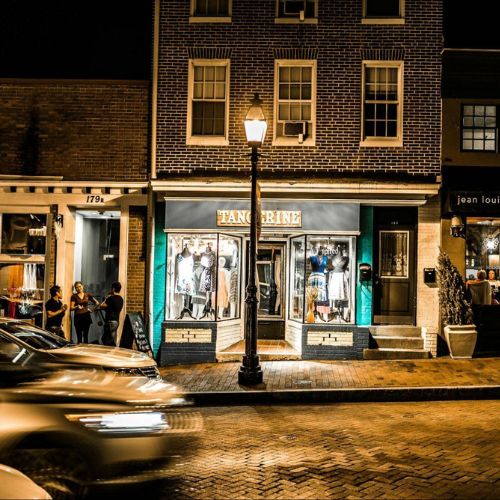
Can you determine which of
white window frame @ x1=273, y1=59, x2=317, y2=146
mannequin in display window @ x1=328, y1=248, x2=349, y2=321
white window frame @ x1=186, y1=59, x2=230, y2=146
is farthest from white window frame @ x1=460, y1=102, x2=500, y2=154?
white window frame @ x1=186, y1=59, x2=230, y2=146

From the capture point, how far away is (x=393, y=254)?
1462 centimetres

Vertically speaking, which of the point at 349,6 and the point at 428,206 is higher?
the point at 349,6

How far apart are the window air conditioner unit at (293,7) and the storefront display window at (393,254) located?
222 inches

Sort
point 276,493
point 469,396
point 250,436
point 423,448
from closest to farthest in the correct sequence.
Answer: point 276,493 < point 423,448 < point 250,436 < point 469,396

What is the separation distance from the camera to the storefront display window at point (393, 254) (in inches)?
575

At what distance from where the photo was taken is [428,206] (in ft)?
46.7

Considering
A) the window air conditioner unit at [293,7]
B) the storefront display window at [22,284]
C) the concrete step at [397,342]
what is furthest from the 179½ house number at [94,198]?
the concrete step at [397,342]

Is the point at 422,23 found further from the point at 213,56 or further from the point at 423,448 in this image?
the point at 423,448

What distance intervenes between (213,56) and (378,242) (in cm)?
595

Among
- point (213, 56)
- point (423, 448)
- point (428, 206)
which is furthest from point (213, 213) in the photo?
point (423, 448)

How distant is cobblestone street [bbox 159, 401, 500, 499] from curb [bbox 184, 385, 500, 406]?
725 millimetres

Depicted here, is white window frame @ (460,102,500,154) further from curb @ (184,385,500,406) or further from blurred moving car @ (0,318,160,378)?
blurred moving car @ (0,318,160,378)

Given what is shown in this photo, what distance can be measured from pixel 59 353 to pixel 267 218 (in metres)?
7.69

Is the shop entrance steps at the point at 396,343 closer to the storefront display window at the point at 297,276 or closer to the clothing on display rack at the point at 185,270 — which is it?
the storefront display window at the point at 297,276
